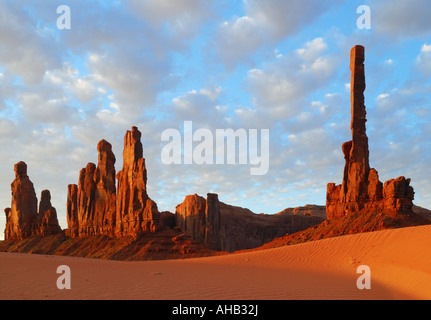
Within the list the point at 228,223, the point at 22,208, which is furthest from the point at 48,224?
the point at 228,223

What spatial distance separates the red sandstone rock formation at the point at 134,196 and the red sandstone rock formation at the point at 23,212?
60.1 feet

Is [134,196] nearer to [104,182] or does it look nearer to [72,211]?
[104,182]

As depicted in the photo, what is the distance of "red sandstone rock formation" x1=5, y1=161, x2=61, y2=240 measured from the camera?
6944 centimetres

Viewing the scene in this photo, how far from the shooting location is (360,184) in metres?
39.7

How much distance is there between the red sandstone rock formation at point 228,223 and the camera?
60000 mm

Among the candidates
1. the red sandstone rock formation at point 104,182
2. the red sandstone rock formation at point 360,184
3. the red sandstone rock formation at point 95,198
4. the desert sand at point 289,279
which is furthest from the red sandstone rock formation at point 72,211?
the desert sand at point 289,279

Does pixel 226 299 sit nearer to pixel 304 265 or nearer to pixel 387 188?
pixel 304 265

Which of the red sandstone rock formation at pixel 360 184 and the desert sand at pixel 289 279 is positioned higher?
the red sandstone rock formation at pixel 360 184

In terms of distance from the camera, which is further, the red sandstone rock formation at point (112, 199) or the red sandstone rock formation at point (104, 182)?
the red sandstone rock formation at point (104, 182)

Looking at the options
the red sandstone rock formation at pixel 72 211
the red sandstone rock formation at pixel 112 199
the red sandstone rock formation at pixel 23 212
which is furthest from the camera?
the red sandstone rock formation at pixel 23 212

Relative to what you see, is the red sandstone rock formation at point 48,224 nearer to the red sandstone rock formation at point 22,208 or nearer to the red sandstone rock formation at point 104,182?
the red sandstone rock formation at point 22,208

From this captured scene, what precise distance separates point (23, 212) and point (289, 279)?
2660 inches
